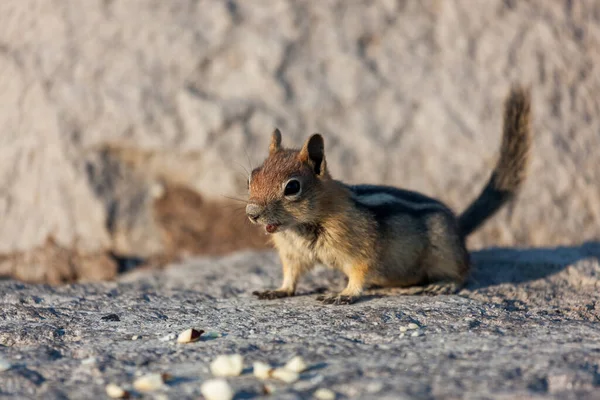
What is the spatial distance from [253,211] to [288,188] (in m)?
0.29

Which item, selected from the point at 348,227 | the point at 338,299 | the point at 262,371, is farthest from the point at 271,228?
the point at 262,371

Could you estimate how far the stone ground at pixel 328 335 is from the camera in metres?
2.96

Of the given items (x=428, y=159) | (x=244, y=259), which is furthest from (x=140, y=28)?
(x=428, y=159)

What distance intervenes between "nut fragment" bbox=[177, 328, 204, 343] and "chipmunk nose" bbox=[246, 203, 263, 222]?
830 mm

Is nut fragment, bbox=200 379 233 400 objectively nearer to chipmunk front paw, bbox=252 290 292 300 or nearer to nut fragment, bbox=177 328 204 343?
nut fragment, bbox=177 328 204 343

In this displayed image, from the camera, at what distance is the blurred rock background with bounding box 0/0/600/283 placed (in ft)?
22.6

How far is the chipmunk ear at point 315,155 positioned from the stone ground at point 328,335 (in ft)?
2.77

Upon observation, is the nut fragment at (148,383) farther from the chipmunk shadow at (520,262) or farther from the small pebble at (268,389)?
the chipmunk shadow at (520,262)

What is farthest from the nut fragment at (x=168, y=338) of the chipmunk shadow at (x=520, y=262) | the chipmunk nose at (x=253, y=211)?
the chipmunk shadow at (x=520, y=262)

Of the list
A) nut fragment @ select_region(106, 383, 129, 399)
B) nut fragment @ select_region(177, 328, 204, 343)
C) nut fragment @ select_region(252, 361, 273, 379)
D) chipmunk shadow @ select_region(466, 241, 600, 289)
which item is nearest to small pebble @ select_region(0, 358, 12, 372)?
nut fragment @ select_region(106, 383, 129, 399)

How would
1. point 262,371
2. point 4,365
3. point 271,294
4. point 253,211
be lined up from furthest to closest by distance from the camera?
1. point 271,294
2. point 253,211
3. point 4,365
4. point 262,371

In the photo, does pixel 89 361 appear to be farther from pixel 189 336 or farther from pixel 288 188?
pixel 288 188

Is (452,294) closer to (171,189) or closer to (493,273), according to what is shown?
(493,273)

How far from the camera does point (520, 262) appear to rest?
5.64 meters
